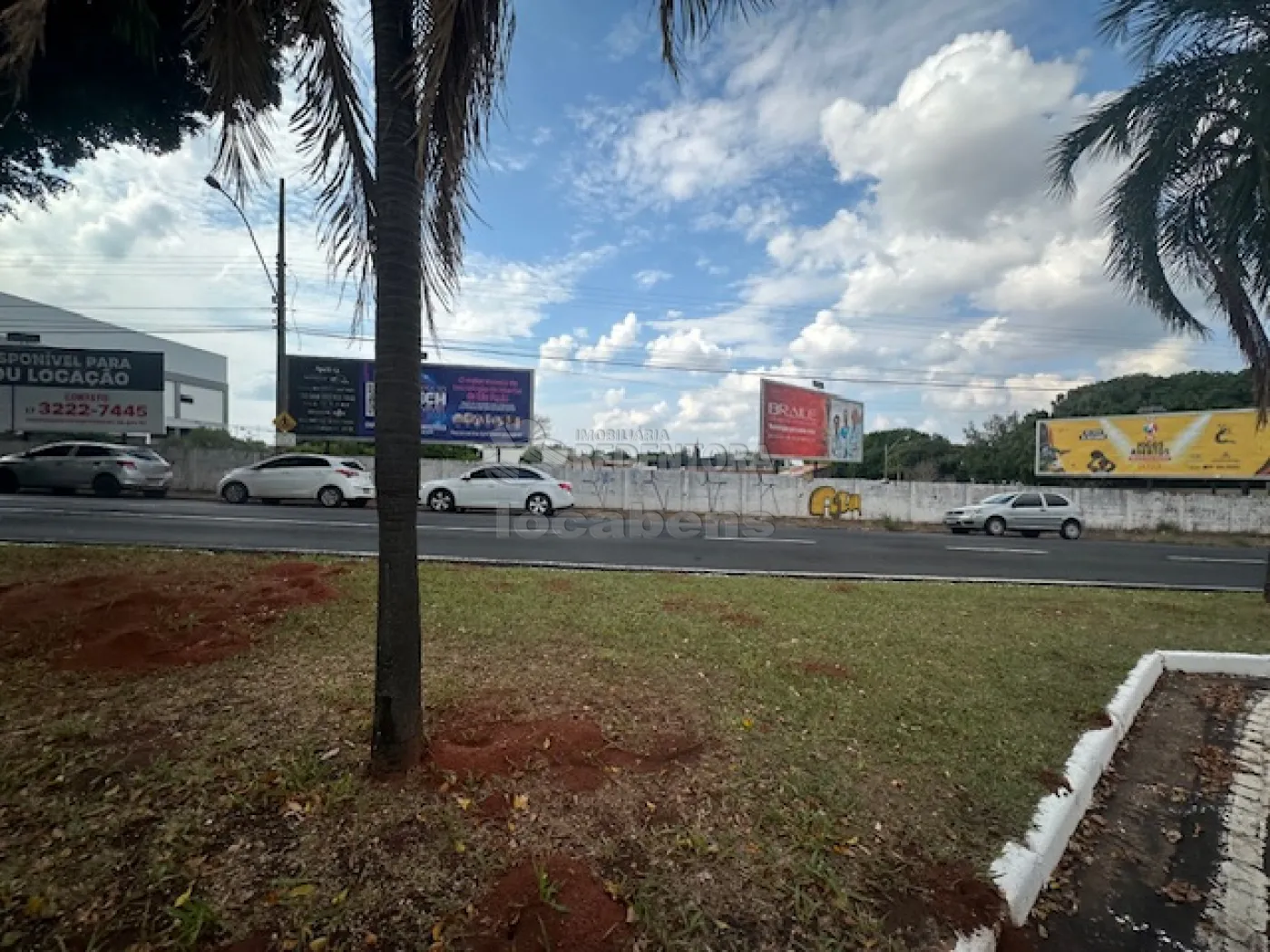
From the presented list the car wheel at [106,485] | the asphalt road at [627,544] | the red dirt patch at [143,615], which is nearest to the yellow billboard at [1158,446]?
the asphalt road at [627,544]

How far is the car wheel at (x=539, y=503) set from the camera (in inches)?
637

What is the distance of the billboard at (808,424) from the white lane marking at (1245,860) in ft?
68.5

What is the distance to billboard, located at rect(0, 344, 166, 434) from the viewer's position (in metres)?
22.0

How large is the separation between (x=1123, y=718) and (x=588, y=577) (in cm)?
522

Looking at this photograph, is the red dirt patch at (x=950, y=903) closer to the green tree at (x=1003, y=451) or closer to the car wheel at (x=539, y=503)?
the car wheel at (x=539, y=503)

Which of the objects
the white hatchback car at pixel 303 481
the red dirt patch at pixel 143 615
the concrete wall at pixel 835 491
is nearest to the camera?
the red dirt patch at pixel 143 615

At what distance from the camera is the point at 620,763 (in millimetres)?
2779

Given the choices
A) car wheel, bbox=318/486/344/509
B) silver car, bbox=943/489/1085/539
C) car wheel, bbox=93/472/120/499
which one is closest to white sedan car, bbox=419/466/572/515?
car wheel, bbox=318/486/344/509

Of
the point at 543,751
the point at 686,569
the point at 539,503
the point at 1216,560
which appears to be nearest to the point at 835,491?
the point at 1216,560

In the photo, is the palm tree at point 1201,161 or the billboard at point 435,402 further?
the billboard at point 435,402

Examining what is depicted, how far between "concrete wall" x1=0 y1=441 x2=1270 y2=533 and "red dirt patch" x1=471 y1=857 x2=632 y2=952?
19.3 metres

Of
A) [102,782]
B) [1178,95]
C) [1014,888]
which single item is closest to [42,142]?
[102,782]

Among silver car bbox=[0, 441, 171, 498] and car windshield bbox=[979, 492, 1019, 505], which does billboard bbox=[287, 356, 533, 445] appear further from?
car windshield bbox=[979, 492, 1019, 505]

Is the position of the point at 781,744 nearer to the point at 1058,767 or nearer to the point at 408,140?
the point at 1058,767
